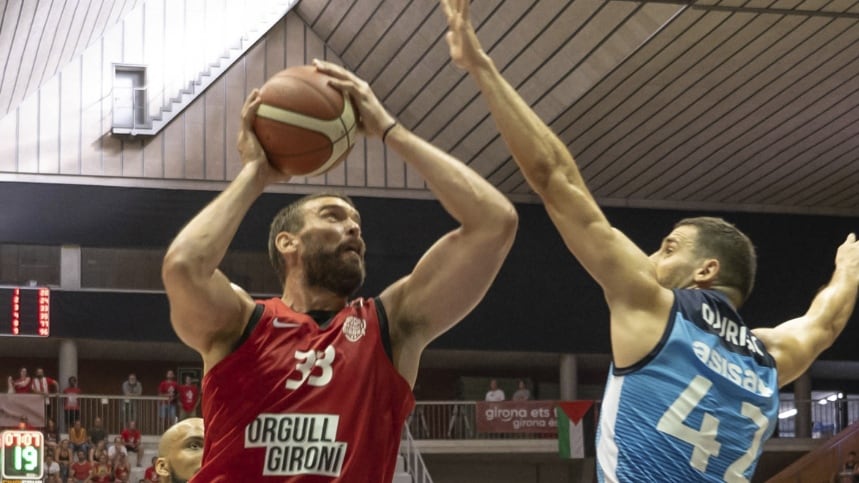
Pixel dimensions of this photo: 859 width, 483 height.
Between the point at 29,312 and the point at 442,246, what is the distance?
909 inches

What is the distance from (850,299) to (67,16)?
2274cm

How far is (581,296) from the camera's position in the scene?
31.0 meters

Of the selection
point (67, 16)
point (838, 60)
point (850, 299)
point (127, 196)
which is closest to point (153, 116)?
point (127, 196)

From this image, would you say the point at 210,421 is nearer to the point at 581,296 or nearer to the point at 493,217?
the point at 493,217

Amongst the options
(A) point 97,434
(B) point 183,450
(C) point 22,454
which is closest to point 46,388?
(A) point 97,434

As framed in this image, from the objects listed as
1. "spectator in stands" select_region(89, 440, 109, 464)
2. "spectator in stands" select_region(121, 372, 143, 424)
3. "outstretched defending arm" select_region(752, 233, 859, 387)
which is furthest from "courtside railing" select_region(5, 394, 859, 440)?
"outstretched defending arm" select_region(752, 233, 859, 387)

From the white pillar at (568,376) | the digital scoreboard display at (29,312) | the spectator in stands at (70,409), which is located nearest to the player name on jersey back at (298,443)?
the digital scoreboard display at (29,312)

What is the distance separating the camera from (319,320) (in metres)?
4.91

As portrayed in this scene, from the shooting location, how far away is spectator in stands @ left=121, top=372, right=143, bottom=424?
1125 inches

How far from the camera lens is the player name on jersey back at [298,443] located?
4605 mm

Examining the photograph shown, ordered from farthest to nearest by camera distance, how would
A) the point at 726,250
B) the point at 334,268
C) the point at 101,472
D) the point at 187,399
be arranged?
the point at 187,399 → the point at 101,472 → the point at 726,250 → the point at 334,268

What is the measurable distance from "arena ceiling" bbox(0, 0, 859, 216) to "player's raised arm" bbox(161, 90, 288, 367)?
63.4 ft

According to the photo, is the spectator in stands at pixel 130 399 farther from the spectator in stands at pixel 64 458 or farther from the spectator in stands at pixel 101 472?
the spectator in stands at pixel 101 472

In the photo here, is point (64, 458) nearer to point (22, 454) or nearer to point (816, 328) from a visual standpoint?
point (22, 454)
